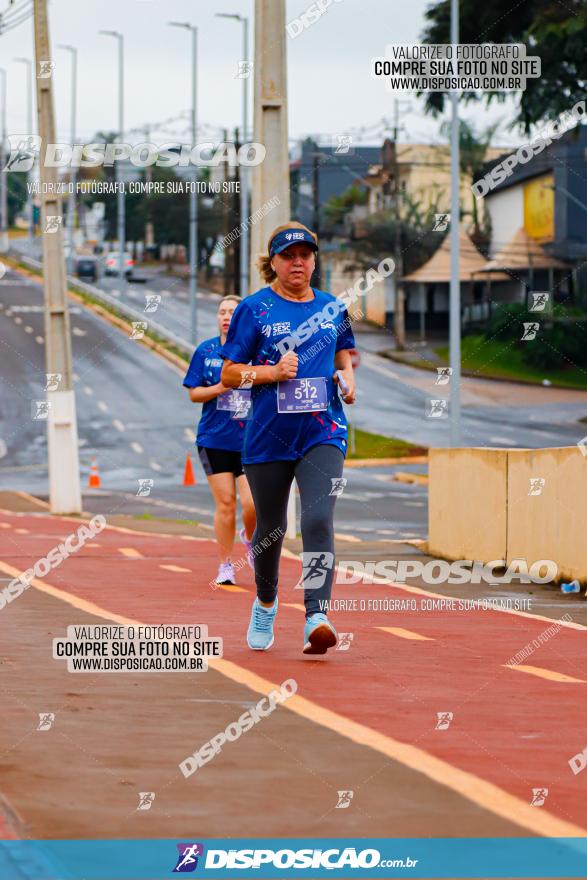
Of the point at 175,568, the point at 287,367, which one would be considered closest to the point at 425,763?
the point at 287,367

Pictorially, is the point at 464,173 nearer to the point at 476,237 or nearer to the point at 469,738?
the point at 476,237

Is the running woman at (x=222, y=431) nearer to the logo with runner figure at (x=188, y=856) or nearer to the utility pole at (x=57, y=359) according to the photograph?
the logo with runner figure at (x=188, y=856)

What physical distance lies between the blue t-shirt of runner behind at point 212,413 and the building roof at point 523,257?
6109 centimetres

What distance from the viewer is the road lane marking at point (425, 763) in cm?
520

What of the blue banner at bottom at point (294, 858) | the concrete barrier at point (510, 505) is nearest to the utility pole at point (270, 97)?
the concrete barrier at point (510, 505)

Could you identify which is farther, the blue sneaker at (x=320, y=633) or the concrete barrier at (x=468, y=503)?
the concrete barrier at (x=468, y=503)

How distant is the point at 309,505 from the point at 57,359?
55.8 feet

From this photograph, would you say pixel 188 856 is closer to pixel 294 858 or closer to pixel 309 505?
pixel 294 858

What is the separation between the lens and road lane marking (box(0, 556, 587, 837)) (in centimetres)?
520

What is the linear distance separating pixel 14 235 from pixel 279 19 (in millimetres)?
133822

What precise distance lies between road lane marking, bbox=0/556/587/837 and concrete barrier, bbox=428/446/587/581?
188 inches

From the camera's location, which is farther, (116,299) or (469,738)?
(116,299)

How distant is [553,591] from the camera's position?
12.9m

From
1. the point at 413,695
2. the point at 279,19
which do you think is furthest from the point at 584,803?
the point at 279,19
